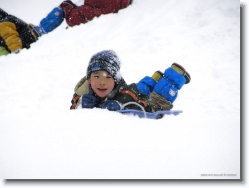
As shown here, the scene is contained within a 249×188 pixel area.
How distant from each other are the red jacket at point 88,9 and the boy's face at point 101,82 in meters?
1.32

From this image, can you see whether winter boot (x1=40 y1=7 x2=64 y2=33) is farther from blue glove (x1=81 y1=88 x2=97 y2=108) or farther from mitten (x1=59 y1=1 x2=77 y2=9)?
blue glove (x1=81 y1=88 x2=97 y2=108)

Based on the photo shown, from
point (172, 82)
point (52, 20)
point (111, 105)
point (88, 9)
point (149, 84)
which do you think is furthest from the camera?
point (52, 20)

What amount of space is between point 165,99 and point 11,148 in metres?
0.84

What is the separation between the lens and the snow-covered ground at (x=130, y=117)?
34.1 inches

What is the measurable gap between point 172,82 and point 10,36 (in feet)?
5.66

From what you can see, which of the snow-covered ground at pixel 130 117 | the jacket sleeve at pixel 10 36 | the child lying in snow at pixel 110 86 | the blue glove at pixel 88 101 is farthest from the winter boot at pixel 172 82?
the jacket sleeve at pixel 10 36

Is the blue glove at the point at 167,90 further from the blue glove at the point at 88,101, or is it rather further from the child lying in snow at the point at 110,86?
the blue glove at the point at 88,101

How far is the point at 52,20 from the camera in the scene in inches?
94.0

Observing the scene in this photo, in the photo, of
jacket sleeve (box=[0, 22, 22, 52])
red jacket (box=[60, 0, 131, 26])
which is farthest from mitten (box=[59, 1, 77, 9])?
jacket sleeve (box=[0, 22, 22, 52])

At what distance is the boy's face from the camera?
1.15 m

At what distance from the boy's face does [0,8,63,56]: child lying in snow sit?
1.44 metres

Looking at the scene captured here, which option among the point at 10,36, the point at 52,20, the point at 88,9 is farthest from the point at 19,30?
the point at 88,9

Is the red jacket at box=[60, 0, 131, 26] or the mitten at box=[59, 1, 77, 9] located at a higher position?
the mitten at box=[59, 1, 77, 9]

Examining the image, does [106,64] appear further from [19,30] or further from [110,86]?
[19,30]
